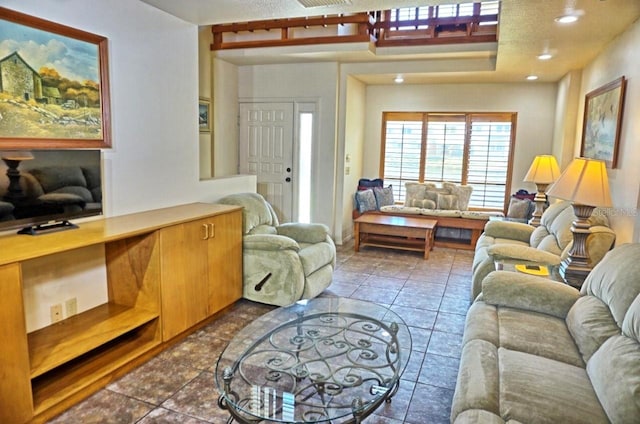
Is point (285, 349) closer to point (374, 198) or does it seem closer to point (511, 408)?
point (511, 408)

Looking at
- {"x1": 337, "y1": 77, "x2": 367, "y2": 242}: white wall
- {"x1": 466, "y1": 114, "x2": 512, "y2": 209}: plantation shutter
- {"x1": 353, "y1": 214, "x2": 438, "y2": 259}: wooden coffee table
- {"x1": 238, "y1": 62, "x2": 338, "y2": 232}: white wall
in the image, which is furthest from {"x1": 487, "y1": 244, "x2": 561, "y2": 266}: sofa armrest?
{"x1": 466, "y1": 114, "x2": 512, "y2": 209}: plantation shutter

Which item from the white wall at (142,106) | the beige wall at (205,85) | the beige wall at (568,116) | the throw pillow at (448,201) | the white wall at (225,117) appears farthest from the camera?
the throw pillow at (448,201)

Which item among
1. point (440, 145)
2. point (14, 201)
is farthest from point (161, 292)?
point (440, 145)

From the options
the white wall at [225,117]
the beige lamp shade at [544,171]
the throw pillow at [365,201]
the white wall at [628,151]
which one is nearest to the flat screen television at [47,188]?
the white wall at [225,117]

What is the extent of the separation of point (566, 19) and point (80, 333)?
388cm

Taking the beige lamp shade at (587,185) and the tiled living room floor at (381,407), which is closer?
the tiled living room floor at (381,407)

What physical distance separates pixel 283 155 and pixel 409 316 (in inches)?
130

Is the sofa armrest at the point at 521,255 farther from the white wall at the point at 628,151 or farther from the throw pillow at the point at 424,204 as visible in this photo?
the throw pillow at the point at 424,204

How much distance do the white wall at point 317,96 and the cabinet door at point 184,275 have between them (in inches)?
113

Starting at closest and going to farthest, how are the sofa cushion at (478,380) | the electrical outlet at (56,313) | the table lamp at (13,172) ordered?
the sofa cushion at (478,380) < the table lamp at (13,172) < the electrical outlet at (56,313)

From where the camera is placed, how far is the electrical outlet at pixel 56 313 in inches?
106

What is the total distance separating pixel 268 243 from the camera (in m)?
3.72

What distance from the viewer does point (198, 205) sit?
3777mm

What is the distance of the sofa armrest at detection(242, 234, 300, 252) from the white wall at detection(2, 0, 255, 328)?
26.7 inches
